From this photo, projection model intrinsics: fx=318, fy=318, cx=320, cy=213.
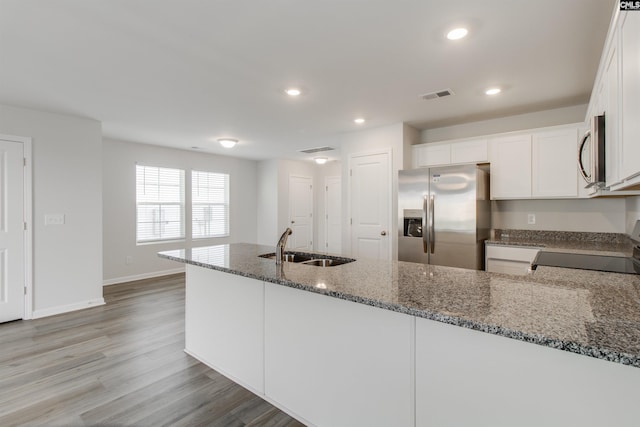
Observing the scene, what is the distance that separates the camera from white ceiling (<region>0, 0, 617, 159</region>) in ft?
6.14

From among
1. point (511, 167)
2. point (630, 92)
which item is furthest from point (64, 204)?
point (511, 167)

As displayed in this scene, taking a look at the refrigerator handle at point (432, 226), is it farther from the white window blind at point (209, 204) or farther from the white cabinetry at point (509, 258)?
the white window blind at point (209, 204)

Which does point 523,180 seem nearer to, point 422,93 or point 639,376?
point 422,93

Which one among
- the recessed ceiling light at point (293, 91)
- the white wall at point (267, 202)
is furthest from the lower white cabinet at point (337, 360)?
the white wall at point (267, 202)

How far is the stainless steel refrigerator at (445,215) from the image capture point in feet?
11.4

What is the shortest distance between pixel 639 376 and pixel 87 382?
311cm

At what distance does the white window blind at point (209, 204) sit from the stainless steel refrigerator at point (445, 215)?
4.36m

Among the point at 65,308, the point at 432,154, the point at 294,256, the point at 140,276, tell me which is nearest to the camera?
the point at 294,256

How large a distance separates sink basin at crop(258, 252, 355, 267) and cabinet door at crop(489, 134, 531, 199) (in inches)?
91.7

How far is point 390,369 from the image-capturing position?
4.85 ft

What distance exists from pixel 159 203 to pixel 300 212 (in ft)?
10.4

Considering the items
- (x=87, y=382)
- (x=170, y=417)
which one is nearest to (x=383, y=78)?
(x=170, y=417)

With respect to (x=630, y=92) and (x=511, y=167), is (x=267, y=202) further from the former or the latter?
(x=630, y=92)

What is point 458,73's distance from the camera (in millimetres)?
2697
